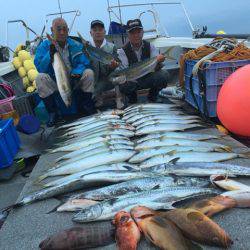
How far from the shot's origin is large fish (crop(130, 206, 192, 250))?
2.52 meters

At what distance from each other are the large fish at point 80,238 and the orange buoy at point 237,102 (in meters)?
2.29

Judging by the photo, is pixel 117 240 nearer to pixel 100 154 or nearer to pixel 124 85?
pixel 100 154

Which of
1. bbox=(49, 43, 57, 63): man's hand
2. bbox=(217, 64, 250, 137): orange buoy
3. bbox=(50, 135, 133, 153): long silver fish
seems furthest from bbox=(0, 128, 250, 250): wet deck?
bbox=(49, 43, 57, 63): man's hand

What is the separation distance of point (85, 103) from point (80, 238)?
14.0 ft

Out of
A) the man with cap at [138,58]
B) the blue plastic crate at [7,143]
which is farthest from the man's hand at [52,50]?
the blue plastic crate at [7,143]

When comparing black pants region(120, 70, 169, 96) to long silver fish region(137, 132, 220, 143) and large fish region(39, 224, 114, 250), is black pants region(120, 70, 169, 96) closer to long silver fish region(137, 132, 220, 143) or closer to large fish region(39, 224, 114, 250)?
long silver fish region(137, 132, 220, 143)

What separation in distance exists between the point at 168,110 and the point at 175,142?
5.30 ft

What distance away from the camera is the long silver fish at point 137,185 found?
3408 mm

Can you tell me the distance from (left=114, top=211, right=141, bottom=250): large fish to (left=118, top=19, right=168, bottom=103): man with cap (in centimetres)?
431

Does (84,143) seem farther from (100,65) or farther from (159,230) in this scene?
(159,230)

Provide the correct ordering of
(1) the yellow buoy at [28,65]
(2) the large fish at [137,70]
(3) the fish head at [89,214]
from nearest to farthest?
(3) the fish head at [89,214], (2) the large fish at [137,70], (1) the yellow buoy at [28,65]

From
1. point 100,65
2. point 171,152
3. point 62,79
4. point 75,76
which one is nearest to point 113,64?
point 100,65

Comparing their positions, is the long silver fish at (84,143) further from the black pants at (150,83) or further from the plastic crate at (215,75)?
the black pants at (150,83)

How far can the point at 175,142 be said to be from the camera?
15.1 feet
